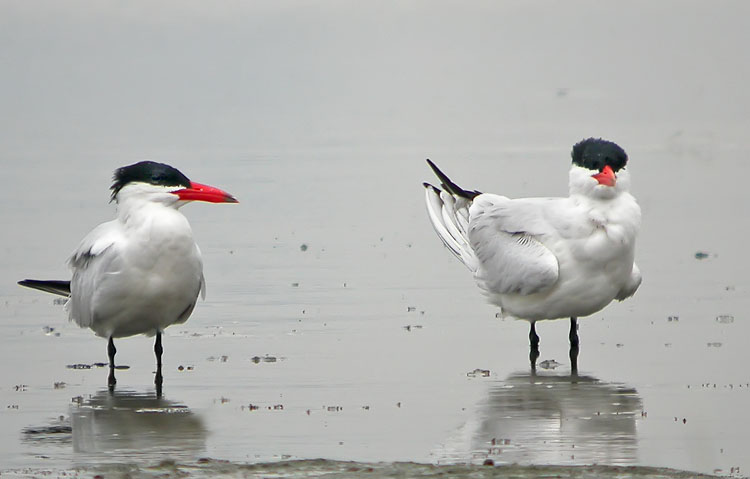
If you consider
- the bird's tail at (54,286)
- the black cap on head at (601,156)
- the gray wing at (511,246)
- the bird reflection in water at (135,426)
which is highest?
the black cap on head at (601,156)

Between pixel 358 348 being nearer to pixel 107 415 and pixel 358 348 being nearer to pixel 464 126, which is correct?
pixel 107 415

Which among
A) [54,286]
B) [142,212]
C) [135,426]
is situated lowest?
[135,426]

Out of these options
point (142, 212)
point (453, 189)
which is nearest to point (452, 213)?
point (453, 189)

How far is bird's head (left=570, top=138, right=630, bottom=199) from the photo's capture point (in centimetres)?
1005

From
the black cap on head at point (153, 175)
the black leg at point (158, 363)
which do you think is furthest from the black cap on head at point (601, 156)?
the black leg at point (158, 363)

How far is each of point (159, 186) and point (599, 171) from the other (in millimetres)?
2790

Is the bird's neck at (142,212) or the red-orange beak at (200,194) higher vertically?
the red-orange beak at (200,194)

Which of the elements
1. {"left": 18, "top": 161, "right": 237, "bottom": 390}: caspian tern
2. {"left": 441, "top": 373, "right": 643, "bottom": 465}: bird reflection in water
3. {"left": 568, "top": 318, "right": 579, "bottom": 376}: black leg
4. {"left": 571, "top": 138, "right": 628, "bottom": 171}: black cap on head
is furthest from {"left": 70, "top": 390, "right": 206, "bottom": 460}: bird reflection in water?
{"left": 571, "top": 138, "right": 628, "bottom": 171}: black cap on head

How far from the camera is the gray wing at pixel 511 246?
10.0 m

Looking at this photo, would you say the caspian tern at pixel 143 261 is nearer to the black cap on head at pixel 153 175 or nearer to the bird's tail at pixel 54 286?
the black cap on head at pixel 153 175

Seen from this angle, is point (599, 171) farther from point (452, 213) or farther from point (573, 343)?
point (452, 213)

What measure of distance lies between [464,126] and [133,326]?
18.8 metres

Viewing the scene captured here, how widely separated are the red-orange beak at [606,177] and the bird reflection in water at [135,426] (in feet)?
10.1

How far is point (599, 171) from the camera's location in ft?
33.1
